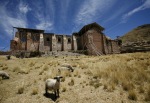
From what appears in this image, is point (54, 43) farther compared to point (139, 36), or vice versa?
point (139, 36)

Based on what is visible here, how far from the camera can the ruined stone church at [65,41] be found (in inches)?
1316

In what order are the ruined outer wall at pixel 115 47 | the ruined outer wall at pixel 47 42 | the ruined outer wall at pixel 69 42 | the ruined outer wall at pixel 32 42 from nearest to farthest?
the ruined outer wall at pixel 32 42 < the ruined outer wall at pixel 47 42 < the ruined outer wall at pixel 69 42 < the ruined outer wall at pixel 115 47

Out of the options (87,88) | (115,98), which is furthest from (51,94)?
(115,98)

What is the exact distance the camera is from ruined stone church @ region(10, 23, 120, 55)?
33438mm

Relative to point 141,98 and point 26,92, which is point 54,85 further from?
point 141,98

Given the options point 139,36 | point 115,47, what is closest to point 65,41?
point 115,47

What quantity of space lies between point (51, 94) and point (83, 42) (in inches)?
1222

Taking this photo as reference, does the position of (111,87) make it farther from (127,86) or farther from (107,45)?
(107,45)

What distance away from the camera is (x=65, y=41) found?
124 feet

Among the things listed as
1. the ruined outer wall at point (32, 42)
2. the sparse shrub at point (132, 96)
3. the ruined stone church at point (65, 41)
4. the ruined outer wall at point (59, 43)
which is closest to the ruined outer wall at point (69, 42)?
the ruined stone church at point (65, 41)

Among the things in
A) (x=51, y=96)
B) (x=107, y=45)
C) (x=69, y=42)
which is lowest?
(x=51, y=96)

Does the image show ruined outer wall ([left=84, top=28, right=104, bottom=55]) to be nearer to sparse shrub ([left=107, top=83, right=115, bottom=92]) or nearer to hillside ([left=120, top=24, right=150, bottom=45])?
sparse shrub ([left=107, top=83, right=115, bottom=92])

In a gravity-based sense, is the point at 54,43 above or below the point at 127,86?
above

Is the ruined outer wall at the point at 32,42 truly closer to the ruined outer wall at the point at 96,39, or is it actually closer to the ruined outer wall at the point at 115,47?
the ruined outer wall at the point at 96,39
